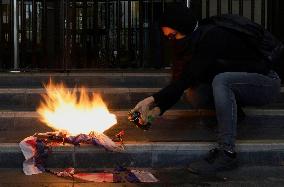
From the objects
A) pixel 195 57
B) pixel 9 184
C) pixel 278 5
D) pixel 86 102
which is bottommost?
pixel 9 184

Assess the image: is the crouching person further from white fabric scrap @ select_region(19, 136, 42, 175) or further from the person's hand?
white fabric scrap @ select_region(19, 136, 42, 175)

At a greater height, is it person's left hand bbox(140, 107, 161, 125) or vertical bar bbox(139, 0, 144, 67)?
vertical bar bbox(139, 0, 144, 67)

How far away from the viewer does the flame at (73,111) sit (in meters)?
5.30

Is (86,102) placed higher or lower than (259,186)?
higher

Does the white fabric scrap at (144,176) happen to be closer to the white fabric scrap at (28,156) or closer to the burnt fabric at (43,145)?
the burnt fabric at (43,145)

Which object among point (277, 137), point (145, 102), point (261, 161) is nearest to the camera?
point (145, 102)

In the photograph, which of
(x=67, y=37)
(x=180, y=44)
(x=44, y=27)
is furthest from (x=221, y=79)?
(x=44, y=27)

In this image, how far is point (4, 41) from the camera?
8.27 metres

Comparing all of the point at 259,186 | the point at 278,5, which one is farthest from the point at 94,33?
the point at 259,186

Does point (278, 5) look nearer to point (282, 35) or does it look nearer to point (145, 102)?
point (282, 35)

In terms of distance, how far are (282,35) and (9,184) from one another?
4835 millimetres

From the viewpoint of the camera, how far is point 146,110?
178 inches

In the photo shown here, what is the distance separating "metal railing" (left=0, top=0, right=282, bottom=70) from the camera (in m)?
8.26

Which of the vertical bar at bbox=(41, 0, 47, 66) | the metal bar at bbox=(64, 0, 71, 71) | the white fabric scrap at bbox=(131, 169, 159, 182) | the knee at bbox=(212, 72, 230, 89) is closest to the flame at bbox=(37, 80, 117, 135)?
the white fabric scrap at bbox=(131, 169, 159, 182)
